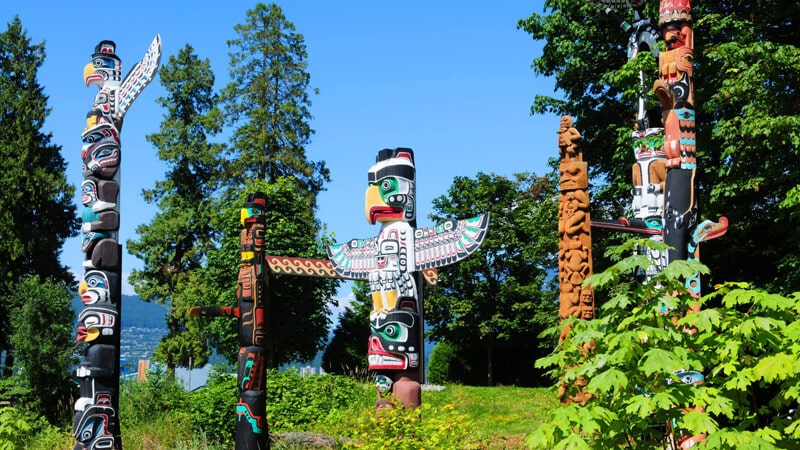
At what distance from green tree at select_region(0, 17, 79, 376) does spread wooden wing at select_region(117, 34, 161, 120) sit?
45.1ft

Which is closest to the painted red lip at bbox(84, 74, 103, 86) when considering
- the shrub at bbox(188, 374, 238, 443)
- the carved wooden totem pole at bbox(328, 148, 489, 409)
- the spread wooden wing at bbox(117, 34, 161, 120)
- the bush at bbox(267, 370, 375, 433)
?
the spread wooden wing at bbox(117, 34, 161, 120)

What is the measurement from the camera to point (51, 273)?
2641 centimetres

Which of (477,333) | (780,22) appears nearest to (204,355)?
(477,333)

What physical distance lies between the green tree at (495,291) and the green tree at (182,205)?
780cm

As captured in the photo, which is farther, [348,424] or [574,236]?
[348,424]

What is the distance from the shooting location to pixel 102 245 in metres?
12.5

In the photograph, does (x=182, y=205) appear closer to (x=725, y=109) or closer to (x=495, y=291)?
(x=495, y=291)

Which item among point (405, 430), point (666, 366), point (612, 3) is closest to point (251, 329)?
point (405, 430)

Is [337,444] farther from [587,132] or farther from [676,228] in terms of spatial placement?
[587,132]

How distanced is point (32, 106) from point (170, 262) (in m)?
6.60

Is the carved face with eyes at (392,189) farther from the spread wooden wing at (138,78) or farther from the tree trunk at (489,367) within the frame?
the tree trunk at (489,367)

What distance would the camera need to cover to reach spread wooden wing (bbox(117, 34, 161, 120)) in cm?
1305

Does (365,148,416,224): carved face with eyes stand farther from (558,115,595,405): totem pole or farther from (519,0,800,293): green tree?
(519,0,800,293): green tree

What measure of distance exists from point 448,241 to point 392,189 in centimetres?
104
